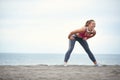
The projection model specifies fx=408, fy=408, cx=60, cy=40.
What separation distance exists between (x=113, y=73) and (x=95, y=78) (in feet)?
4.07

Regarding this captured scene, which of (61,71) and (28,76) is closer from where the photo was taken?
(28,76)

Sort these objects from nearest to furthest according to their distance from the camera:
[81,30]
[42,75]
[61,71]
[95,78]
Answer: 1. [95,78]
2. [42,75]
3. [61,71]
4. [81,30]

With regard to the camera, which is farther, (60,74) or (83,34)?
(83,34)

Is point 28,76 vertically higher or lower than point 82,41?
higher

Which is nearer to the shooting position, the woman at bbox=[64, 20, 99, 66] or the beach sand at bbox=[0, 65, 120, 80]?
the beach sand at bbox=[0, 65, 120, 80]

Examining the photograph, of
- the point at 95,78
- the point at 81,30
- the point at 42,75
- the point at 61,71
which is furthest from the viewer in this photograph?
the point at 81,30

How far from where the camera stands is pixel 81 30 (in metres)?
13.6

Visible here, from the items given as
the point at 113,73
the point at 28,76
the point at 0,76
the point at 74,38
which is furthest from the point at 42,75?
the point at 74,38

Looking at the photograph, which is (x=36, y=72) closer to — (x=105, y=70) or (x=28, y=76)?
(x=28, y=76)

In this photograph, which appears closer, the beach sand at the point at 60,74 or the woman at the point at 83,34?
the beach sand at the point at 60,74

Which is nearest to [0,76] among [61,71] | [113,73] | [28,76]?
[28,76]

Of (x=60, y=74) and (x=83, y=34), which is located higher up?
(x=60, y=74)

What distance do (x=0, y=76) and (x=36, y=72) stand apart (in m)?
1.31

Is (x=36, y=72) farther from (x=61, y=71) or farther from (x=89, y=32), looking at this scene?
(x=89, y=32)
